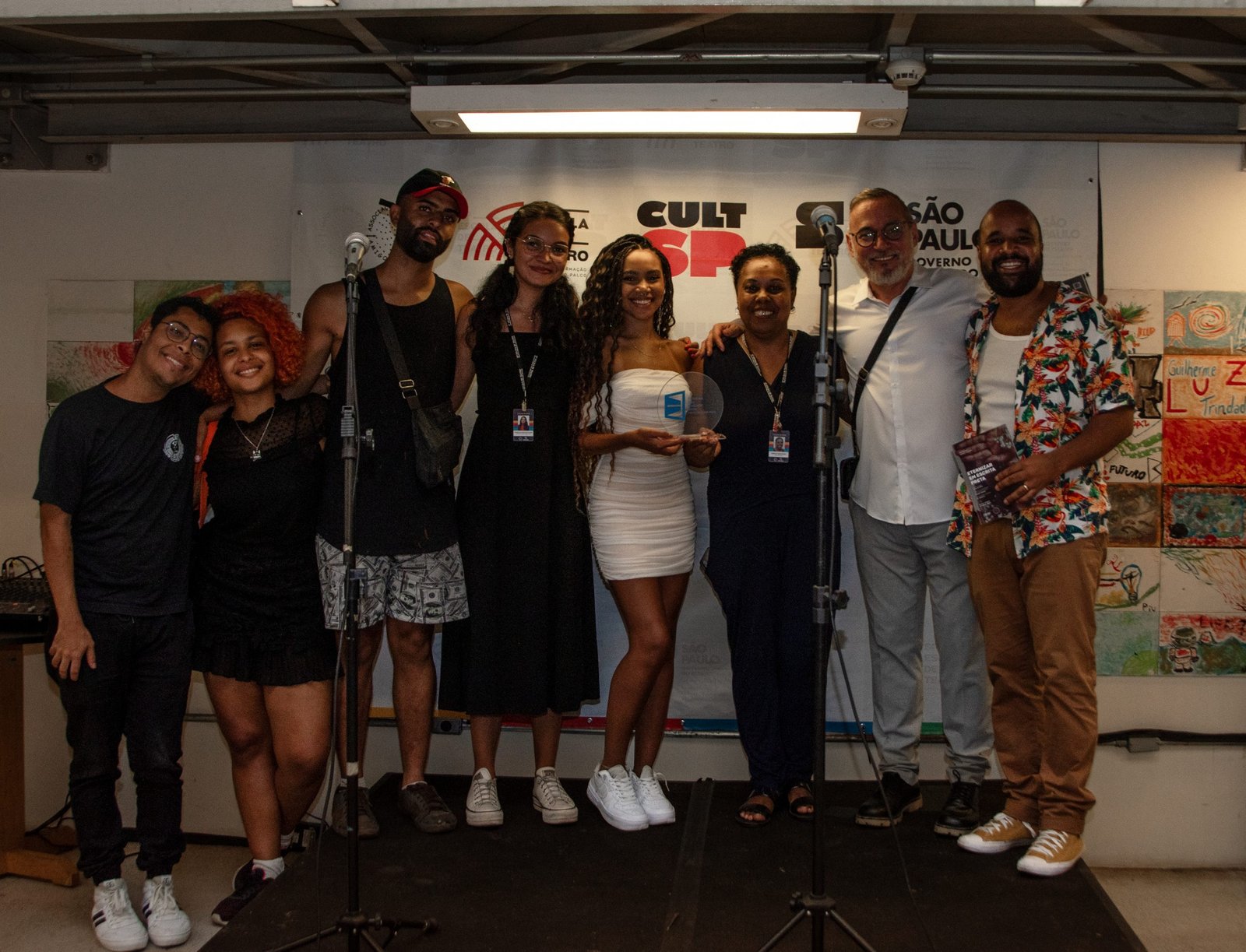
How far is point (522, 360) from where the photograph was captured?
3.74 m

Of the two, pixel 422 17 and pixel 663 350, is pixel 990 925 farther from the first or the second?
pixel 422 17

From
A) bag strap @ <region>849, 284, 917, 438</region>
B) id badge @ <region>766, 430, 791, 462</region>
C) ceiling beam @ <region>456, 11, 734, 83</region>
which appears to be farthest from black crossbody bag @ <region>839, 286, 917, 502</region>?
ceiling beam @ <region>456, 11, 734, 83</region>

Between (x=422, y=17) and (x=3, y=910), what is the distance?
3.72 metres

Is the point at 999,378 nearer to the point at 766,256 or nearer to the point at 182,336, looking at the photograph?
the point at 766,256

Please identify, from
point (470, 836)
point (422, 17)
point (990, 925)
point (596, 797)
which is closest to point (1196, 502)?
point (990, 925)

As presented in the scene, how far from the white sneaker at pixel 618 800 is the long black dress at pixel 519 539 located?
28 cm

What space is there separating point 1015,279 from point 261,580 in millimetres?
2679

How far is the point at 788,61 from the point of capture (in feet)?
12.9

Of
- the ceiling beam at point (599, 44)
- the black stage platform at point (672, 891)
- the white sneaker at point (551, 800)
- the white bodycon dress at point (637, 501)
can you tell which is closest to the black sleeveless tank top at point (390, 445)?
the white bodycon dress at point (637, 501)

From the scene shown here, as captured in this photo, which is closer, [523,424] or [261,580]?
[261,580]

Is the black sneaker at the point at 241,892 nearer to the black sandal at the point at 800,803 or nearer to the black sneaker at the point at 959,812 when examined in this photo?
the black sandal at the point at 800,803

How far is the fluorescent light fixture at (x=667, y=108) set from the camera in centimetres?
369

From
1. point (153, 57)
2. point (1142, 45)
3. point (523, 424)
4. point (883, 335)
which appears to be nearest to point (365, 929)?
point (523, 424)

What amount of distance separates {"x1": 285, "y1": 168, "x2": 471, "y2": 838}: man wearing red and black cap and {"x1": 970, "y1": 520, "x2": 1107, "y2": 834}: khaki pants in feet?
5.90
